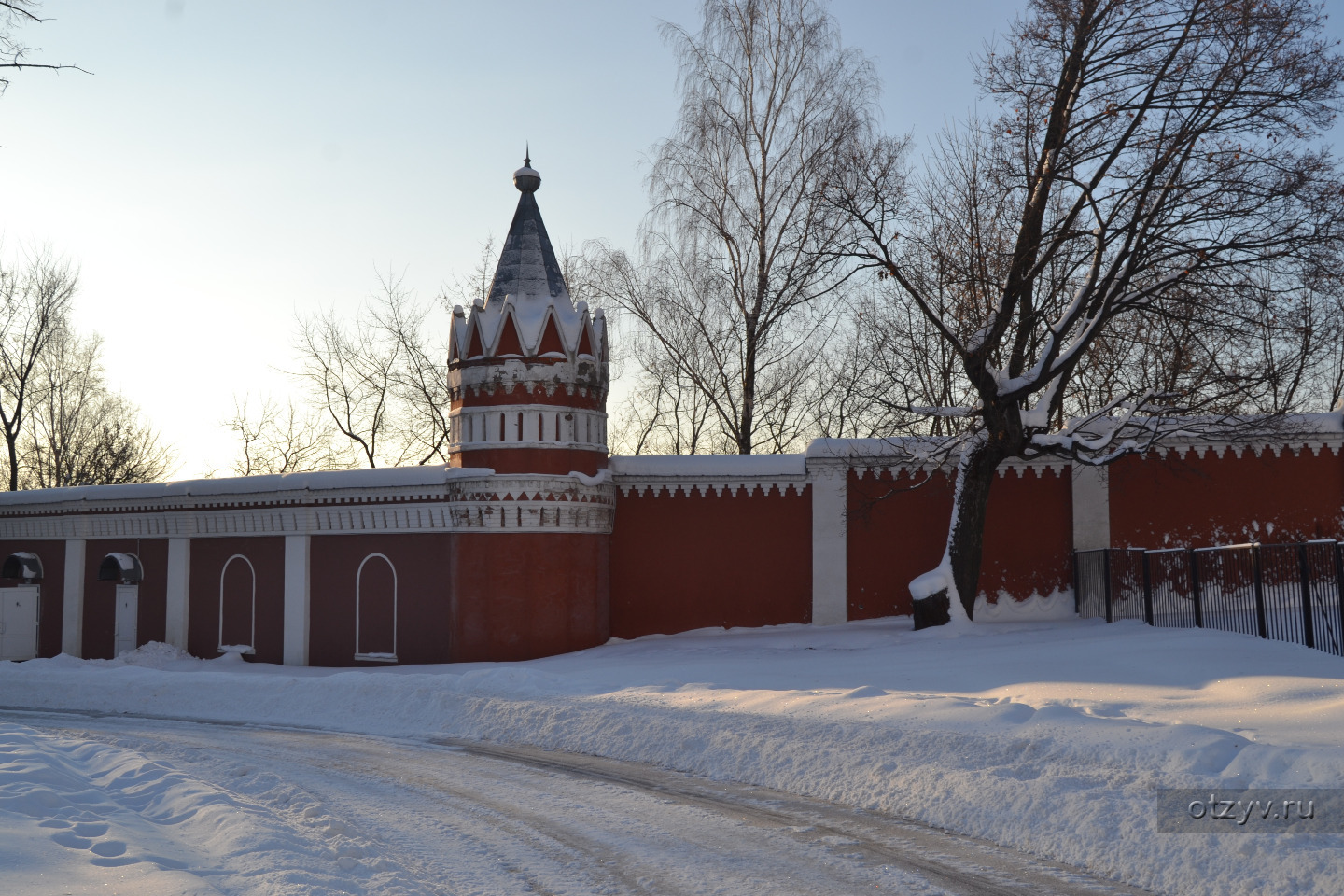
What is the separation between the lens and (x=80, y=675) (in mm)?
17641

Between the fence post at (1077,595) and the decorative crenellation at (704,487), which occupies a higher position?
the decorative crenellation at (704,487)

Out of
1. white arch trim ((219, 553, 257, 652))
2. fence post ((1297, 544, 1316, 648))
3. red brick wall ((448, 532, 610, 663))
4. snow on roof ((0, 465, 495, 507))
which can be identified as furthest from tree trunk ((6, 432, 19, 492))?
fence post ((1297, 544, 1316, 648))

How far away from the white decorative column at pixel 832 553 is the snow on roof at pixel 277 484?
5931 mm

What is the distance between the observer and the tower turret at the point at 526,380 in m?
18.6

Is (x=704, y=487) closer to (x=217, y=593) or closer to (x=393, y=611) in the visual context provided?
(x=393, y=611)

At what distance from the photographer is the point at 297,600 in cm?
2058

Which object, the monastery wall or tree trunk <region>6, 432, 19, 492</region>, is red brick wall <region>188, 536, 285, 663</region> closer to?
Result: the monastery wall

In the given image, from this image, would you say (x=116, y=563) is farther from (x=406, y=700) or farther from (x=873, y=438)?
(x=873, y=438)

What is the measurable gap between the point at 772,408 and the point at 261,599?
15.3 m

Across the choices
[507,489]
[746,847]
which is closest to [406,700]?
[507,489]

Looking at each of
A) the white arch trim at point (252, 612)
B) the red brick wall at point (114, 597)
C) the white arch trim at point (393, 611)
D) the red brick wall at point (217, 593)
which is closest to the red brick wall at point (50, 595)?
the red brick wall at point (114, 597)

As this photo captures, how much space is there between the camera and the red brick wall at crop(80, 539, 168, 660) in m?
22.6
